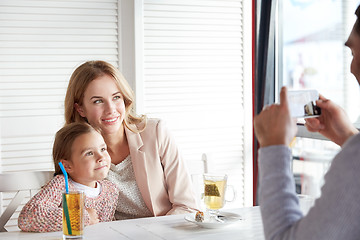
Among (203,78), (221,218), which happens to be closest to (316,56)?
(203,78)

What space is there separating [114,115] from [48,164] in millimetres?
1098

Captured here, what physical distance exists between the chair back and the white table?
29 centimetres

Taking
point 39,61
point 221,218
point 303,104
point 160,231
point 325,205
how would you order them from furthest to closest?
point 39,61
point 221,218
point 160,231
point 303,104
point 325,205

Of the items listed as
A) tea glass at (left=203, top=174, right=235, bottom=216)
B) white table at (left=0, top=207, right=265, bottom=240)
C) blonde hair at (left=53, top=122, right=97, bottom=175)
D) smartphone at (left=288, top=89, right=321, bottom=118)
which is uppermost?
smartphone at (left=288, top=89, right=321, bottom=118)

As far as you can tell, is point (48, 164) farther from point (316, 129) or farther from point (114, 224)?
point (316, 129)

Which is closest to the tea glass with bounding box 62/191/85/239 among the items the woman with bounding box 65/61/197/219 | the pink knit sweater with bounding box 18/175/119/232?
the pink knit sweater with bounding box 18/175/119/232

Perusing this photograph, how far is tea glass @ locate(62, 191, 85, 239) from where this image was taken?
5.01 ft

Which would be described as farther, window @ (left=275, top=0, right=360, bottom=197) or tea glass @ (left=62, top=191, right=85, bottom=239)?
window @ (left=275, top=0, right=360, bottom=197)

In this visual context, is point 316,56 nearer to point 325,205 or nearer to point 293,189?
point 293,189

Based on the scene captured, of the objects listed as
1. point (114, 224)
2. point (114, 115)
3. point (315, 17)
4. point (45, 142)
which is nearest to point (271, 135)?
point (114, 224)

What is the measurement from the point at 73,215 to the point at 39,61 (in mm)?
1743

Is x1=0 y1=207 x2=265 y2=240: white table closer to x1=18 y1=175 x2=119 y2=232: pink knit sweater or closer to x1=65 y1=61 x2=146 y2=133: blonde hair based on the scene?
x1=18 y1=175 x2=119 y2=232: pink knit sweater

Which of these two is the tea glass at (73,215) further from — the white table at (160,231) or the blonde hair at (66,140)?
the blonde hair at (66,140)

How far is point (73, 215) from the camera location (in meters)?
1.53
